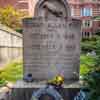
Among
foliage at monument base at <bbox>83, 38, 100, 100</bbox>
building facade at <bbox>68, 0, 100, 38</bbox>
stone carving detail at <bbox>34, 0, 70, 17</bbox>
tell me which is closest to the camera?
foliage at monument base at <bbox>83, 38, 100, 100</bbox>

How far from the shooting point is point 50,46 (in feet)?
30.7

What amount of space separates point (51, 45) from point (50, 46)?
0.11 ft

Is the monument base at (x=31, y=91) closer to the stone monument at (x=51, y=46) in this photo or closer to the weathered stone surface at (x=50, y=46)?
the stone monument at (x=51, y=46)

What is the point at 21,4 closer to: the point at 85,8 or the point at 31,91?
the point at 85,8

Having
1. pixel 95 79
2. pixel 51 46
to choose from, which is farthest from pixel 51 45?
pixel 95 79

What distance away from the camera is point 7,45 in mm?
20391

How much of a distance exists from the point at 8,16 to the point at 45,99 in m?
30.3

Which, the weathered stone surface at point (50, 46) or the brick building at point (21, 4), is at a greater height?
the brick building at point (21, 4)

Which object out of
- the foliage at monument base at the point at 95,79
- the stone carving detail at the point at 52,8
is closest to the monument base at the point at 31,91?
the foliage at monument base at the point at 95,79

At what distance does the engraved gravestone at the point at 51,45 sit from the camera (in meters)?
9.34

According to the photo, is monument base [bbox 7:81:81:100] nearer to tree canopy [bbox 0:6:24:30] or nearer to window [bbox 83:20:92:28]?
tree canopy [bbox 0:6:24:30]

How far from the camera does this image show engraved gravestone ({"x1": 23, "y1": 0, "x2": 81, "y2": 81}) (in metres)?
9.34

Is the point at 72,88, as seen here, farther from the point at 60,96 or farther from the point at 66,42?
the point at 66,42

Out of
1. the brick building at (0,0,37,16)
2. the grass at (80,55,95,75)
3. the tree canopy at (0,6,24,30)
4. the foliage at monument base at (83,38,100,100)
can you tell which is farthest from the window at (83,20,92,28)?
the foliage at monument base at (83,38,100,100)
